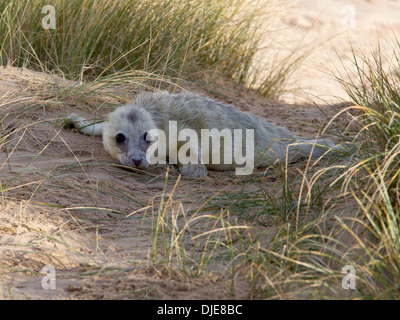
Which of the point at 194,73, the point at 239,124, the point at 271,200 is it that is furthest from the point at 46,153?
the point at 194,73

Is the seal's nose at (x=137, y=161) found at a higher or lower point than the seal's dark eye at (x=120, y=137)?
lower

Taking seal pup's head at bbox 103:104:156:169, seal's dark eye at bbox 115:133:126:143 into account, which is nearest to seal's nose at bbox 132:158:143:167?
seal pup's head at bbox 103:104:156:169

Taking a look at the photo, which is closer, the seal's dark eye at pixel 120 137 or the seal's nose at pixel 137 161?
the seal's nose at pixel 137 161

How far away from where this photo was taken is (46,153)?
463cm

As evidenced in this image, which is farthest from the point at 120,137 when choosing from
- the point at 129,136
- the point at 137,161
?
the point at 137,161

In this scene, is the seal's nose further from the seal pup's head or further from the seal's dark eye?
the seal's dark eye

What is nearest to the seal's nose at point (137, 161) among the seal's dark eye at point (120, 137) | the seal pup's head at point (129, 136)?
the seal pup's head at point (129, 136)

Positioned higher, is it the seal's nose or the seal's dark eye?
the seal's dark eye

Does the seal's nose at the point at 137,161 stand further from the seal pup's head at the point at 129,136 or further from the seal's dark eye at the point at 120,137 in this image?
the seal's dark eye at the point at 120,137

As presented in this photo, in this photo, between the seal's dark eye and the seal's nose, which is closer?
the seal's nose

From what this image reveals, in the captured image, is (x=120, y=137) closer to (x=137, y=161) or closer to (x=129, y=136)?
(x=129, y=136)

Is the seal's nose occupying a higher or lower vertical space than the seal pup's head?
lower

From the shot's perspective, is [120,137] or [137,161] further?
[120,137]
